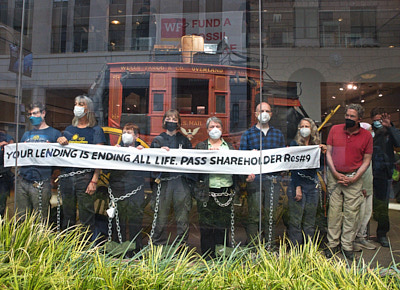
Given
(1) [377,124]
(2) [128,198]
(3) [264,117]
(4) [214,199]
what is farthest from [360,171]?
(2) [128,198]

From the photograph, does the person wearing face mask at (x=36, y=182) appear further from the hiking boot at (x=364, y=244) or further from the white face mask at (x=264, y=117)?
the hiking boot at (x=364, y=244)

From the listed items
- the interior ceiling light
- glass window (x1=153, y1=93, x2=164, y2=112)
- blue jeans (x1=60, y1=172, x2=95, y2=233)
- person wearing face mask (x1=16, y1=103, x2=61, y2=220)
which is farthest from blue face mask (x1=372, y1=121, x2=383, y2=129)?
person wearing face mask (x1=16, y1=103, x2=61, y2=220)

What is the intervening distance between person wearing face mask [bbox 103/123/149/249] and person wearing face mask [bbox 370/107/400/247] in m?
3.07

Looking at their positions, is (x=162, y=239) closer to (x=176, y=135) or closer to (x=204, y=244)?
(x=204, y=244)

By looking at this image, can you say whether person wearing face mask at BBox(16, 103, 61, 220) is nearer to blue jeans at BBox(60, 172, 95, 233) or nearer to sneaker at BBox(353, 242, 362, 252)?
blue jeans at BBox(60, 172, 95, 233)

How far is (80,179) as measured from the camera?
14.9 ft

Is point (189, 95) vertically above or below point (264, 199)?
above

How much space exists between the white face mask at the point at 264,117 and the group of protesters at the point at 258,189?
0.5 inches

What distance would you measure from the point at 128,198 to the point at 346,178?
2.85 metres

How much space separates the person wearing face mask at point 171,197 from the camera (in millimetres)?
4301

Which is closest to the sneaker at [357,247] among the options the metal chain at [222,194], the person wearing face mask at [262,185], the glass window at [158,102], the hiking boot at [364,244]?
the hiking boot at [364,244]

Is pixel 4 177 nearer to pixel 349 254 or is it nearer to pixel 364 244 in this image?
pixel 349 254

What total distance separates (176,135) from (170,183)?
653mm

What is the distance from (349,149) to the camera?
168 inches
